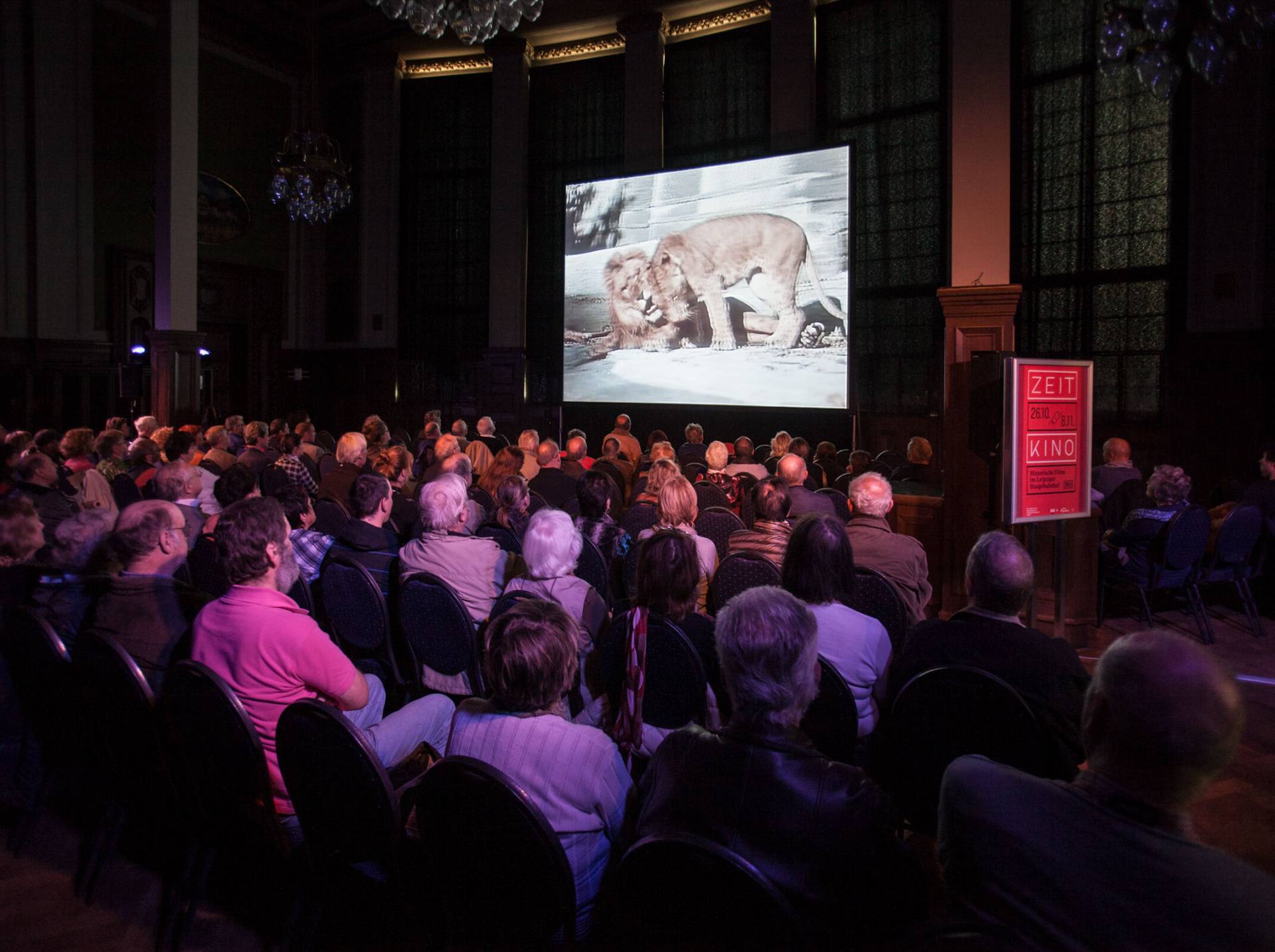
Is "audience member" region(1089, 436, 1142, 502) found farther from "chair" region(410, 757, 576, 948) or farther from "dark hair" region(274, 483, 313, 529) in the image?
"chair" region(410, 757, 576, 948)

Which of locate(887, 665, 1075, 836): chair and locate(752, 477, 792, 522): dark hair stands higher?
locate(752, 477, 792, 522): dark hair

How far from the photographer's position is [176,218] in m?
10.7

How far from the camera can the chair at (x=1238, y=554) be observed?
5.51m

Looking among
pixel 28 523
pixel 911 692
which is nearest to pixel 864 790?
pixel 911 692

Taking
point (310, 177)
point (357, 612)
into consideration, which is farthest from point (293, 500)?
point (310, 177)

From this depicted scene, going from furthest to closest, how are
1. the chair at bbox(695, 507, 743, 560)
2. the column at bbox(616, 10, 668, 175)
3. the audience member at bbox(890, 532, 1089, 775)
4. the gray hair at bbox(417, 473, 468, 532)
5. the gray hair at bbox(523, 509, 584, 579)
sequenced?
1. the column at bbox(616, 10, 668, 175)
2. the chair at bbox(695, 507, 743, 560)
3. the gray hair at bbox(417, 473, 468, 532)
4. the gray hair at bbox(523, 509, 584, 579)
5. the audience member at bbox(890, 532, 1089, 775)

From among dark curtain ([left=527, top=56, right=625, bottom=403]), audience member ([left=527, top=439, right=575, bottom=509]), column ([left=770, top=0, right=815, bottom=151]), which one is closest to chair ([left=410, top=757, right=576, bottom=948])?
audience member ([left=527, top=439, right=575, bottom=509])

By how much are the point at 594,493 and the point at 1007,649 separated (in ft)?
8.57

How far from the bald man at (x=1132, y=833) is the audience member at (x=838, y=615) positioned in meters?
1.34

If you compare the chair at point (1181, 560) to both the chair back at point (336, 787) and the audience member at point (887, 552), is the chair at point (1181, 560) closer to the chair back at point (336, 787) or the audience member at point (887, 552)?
the audience member at point (887, 552)

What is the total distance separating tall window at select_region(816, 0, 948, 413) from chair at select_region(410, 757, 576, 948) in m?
9.58

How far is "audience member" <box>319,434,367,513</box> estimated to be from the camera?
18.7 feet

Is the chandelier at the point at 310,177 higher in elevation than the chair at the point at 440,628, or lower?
higher

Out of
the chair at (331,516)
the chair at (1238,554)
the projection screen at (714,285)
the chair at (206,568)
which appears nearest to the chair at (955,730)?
the chair at (206,568)
